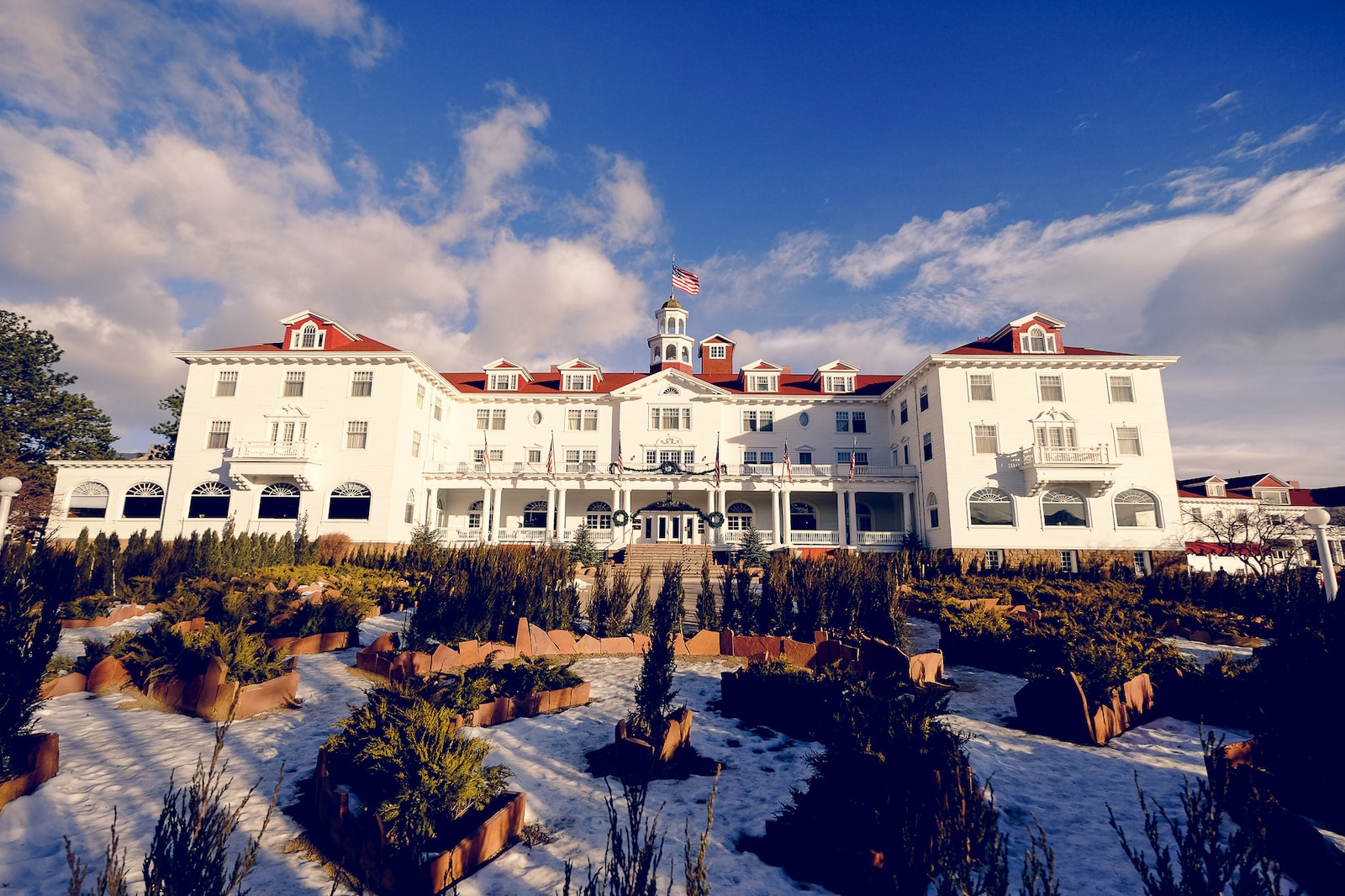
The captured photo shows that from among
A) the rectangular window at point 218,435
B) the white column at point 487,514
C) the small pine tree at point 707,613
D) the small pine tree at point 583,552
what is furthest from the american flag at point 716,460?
the rectangular window at point 218,435

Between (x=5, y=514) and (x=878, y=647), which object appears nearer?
(x=878, y=647)

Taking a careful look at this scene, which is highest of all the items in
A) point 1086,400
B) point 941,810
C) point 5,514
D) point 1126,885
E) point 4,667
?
point 1086,400

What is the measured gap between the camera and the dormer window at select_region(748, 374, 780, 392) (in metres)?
38.3

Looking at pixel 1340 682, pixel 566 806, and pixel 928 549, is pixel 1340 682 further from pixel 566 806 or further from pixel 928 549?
pixel 928 549

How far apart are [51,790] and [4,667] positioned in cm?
126

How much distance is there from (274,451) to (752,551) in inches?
994

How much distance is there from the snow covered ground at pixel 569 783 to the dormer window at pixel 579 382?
3049cm

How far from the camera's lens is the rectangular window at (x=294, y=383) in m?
32.2

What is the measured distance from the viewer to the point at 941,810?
450cm

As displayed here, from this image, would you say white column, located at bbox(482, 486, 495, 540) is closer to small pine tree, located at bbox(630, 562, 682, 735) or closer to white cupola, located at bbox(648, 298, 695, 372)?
white cupola, located at bbox(648, 298, 695, 372)

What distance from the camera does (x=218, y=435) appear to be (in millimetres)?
31781

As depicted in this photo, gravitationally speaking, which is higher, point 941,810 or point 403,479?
point 403,479

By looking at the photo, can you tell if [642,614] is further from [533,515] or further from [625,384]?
[625,384]

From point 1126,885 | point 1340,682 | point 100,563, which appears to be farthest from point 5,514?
point 1340,682
